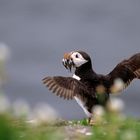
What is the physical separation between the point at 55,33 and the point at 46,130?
2579cm

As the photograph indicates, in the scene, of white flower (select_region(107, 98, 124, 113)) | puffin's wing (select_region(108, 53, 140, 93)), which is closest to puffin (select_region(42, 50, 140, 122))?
puffin's wing (select_region(108, 53, 140, 93))

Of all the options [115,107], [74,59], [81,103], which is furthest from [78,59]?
[115,107]

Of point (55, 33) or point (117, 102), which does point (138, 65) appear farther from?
point (55, 33)

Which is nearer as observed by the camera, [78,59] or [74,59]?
[74,59]

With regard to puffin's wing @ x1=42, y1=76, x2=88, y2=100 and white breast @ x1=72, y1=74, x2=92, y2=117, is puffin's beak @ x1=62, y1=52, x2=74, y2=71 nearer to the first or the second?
white breast @ x1=72, y1=74, x2=92, y2=117

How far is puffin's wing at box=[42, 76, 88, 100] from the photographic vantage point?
9.55 m

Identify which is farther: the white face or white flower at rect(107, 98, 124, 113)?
the white face

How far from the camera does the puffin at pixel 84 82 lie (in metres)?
9.56

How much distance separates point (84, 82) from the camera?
9945 mm

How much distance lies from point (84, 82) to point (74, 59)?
34 centimetres

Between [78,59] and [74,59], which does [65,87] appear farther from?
[78,59]

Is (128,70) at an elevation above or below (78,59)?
below

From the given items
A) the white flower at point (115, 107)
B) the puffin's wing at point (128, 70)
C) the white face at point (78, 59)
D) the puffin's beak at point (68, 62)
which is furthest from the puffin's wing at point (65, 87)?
the white flower at point (115, 107)

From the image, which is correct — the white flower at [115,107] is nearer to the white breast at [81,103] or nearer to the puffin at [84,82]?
the puffin at [84,82]
